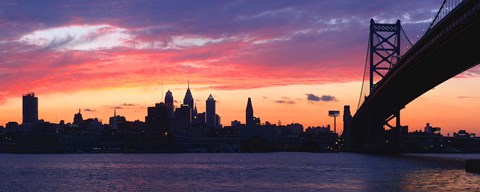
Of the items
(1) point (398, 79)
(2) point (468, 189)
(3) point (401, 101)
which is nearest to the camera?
(2) point (468, 189)

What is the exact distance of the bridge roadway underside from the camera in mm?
59344

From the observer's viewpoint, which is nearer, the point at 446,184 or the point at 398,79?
the point at 446,184

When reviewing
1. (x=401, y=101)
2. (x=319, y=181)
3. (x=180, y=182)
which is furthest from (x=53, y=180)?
(x=401, y=101)

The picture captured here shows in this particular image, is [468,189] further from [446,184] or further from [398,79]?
[398,79]

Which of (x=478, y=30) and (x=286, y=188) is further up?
(x=478, y=30)

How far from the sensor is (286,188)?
179 ft

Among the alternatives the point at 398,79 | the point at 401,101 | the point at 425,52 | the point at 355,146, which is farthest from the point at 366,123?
the point at 425,52

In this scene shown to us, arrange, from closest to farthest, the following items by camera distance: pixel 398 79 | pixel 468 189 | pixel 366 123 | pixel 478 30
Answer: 1. pixel 468 189
2. pixel 478 30
3. pixel 398 79
4. pixel 366 123

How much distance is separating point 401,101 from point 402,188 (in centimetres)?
5070

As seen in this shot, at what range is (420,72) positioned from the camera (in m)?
78.0

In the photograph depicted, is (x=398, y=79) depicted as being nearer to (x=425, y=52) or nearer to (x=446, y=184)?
(x=425, y=52)

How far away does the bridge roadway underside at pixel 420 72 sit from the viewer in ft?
195

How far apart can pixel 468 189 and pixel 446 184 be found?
18.3 ft

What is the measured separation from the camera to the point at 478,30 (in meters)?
54.1
